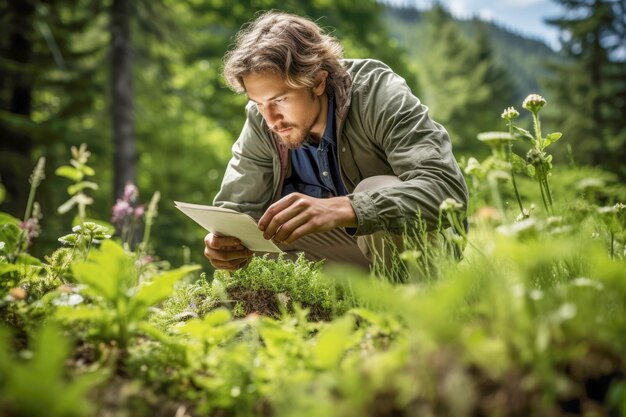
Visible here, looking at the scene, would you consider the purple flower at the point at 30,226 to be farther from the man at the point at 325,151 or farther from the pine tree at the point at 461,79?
the pine tree at the point at 461,79

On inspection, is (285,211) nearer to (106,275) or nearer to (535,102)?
(106,275)

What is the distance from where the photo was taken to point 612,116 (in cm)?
1520

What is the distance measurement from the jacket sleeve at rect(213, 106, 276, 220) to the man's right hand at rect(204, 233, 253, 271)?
552mm

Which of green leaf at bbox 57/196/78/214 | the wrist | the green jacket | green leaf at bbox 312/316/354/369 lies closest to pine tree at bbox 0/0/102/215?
green leaf at bbox 57/196/78/214

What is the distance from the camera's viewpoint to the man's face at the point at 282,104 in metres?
2.99

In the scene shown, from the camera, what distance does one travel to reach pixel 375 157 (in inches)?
125

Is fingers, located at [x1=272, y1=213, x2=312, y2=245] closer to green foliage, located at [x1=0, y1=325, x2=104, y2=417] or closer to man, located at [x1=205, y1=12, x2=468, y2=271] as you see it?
man, located at [x1=205, y1=12, x2=468, y2=271]

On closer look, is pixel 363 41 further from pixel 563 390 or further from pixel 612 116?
pixel 563 390

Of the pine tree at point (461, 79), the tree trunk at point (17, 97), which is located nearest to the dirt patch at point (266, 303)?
the tree trunk at point (17, 97)

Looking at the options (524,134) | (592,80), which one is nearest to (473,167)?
(524,134)

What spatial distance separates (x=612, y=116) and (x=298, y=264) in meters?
15.6

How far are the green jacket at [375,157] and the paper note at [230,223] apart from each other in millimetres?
503

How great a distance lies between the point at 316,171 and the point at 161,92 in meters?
9.55

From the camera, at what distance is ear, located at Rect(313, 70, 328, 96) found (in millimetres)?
3223
